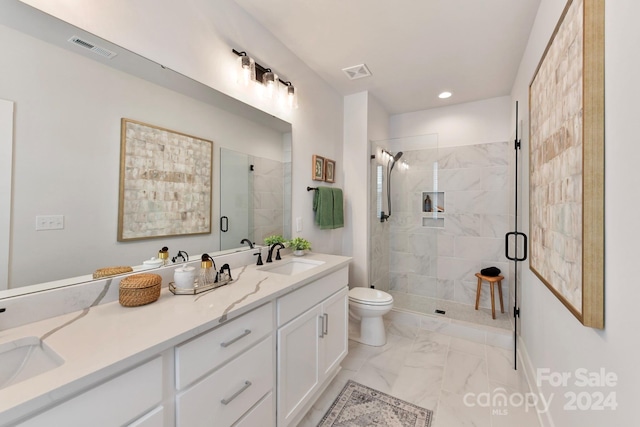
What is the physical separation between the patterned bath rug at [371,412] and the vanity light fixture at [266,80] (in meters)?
2.14

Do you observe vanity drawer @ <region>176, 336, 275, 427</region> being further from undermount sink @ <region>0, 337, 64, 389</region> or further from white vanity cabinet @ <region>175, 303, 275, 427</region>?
undermount sink @ <region>0, 337, 64, 389</region>

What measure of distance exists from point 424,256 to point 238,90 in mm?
2601

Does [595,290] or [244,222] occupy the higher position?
[244,222]

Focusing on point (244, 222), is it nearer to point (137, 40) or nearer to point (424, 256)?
point (137, 40)

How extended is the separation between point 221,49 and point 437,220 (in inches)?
105

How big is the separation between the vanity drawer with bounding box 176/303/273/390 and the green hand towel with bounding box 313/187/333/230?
128 cm

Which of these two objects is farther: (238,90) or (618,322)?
(238,90)

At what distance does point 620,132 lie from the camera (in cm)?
77

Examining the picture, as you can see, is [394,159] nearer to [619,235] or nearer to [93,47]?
[619,235]

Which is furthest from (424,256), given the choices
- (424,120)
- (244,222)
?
(244,222)

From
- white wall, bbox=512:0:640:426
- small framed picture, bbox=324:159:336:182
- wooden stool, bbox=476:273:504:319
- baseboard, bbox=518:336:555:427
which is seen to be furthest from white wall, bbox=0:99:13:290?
wooden stool, bbox=476:273:504:319

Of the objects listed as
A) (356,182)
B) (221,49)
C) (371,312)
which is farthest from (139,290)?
(356,182)

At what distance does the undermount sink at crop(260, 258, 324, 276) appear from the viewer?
1.96 m

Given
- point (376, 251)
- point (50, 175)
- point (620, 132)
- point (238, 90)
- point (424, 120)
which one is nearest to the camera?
point (620, 132)
